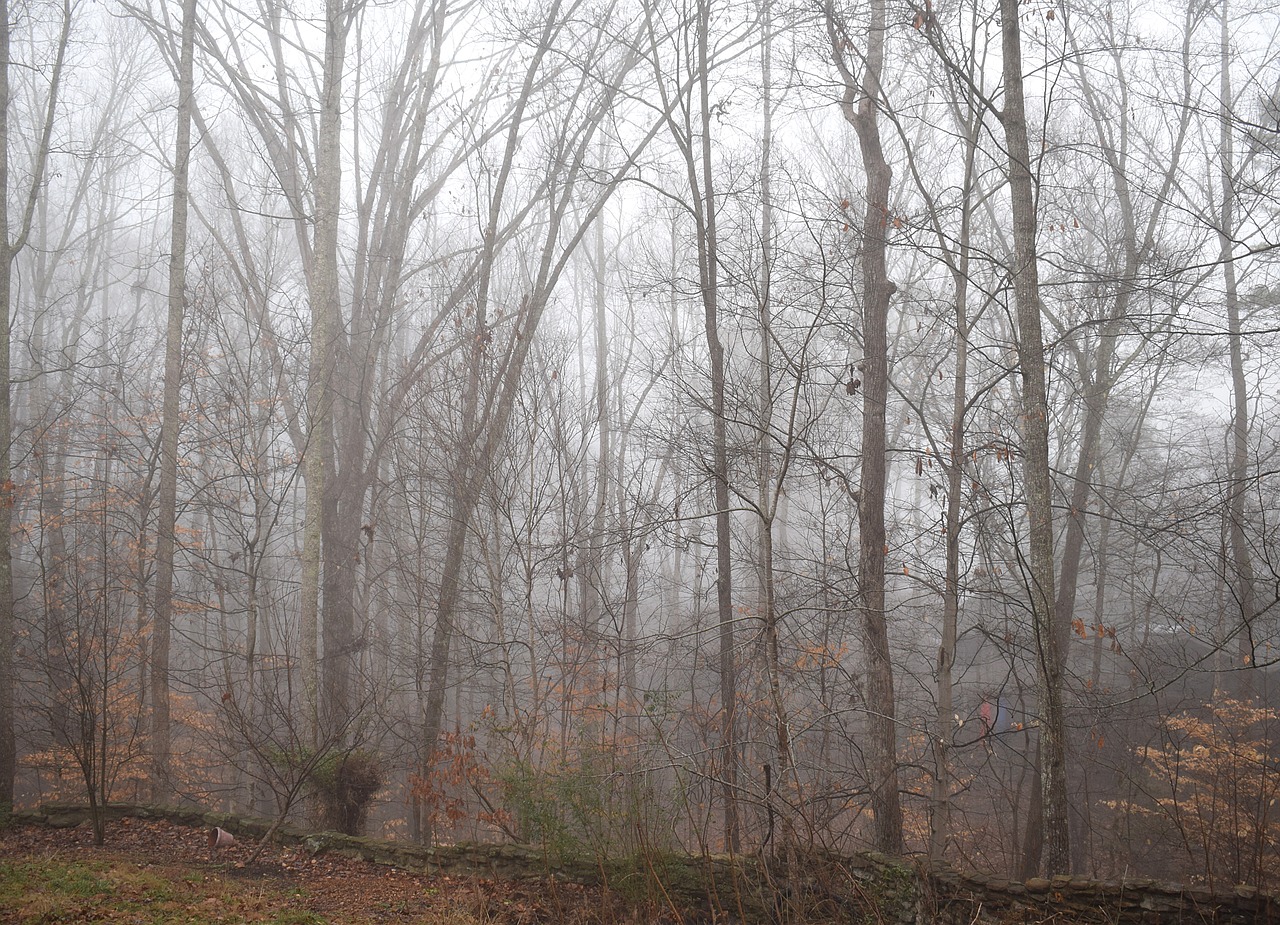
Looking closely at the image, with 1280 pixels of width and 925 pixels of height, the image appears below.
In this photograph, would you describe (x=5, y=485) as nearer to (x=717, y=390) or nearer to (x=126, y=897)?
(x=126, y=897)

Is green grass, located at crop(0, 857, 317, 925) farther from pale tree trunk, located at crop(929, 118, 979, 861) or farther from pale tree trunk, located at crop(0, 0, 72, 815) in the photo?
pale tree trunk, located at crop(929, 118, 979, 861)

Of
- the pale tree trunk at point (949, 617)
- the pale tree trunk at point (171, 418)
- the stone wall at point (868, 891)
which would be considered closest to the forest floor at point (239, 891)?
the stone wall at point (868, 891)

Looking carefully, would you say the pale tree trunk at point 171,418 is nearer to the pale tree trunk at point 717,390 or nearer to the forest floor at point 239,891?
the forest floor at point 239,891

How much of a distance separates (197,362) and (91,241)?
11.3 metres

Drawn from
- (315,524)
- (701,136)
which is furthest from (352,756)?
(701,136)

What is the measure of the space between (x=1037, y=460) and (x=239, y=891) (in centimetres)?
673

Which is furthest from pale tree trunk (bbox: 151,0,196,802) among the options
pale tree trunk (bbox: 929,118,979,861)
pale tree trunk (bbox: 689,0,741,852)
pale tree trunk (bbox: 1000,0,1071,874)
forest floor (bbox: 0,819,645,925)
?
pale tree trunk (bbox: 1000,0,1071,874)

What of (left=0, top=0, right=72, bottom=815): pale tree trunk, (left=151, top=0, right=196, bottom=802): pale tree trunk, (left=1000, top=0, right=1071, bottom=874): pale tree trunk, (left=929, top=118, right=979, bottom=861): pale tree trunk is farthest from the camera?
(left=151, top=0, right=196, bottom=802): pale tree trunk

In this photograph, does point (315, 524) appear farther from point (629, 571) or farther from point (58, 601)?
point (58, 601)

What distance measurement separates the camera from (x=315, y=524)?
886cm

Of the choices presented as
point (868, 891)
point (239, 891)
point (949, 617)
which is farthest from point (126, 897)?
point (949, 617)

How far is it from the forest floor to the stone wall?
177 mm

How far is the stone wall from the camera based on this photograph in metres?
4.84

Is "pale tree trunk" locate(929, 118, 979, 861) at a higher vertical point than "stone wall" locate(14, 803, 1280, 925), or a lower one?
higher
